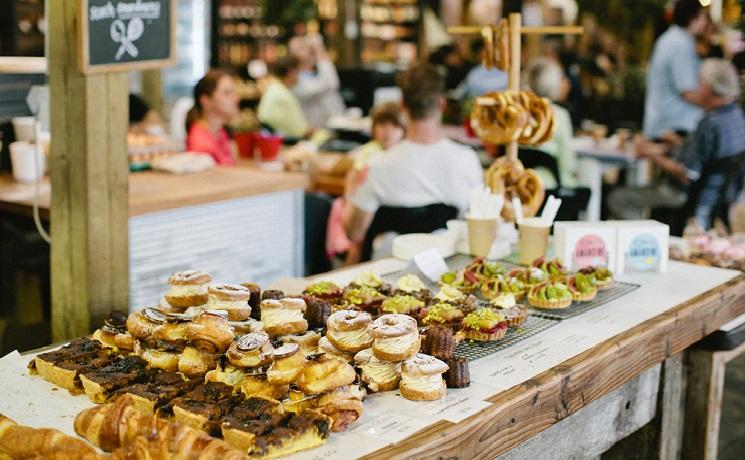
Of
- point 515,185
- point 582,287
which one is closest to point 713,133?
point 515,185

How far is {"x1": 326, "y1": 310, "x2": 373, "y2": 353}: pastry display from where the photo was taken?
7.23 ft

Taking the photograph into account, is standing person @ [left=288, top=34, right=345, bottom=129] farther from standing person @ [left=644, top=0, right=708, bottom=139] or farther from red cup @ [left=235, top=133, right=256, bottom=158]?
standing person @ [left=644, top=0, right=708, bottom=139]

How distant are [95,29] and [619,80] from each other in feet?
34.0

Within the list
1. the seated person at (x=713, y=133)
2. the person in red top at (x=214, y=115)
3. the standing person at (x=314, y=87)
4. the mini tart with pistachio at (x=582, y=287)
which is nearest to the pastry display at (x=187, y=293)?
the mini tart with pistachio at (x=582, y=287)

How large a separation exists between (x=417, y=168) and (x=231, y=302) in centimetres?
226

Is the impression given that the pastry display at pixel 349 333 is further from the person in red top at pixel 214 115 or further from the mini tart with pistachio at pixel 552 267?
the person in red top at pixel 214 115

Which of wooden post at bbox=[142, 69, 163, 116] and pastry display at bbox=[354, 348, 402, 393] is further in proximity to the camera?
wooden post at bbox=[142, 69, 163, 116]

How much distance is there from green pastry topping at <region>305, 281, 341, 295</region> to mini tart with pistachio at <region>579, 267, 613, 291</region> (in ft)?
2.72

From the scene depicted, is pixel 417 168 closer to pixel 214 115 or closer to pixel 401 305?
pixel 214 115

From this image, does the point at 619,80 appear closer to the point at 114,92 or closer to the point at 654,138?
the point at 654,138

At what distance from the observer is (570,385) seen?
2357 mm

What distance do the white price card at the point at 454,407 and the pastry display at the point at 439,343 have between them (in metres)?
0.13

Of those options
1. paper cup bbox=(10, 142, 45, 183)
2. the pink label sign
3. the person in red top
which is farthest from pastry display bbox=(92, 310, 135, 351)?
the person in red top

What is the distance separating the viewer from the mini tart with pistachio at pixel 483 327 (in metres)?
2.49
